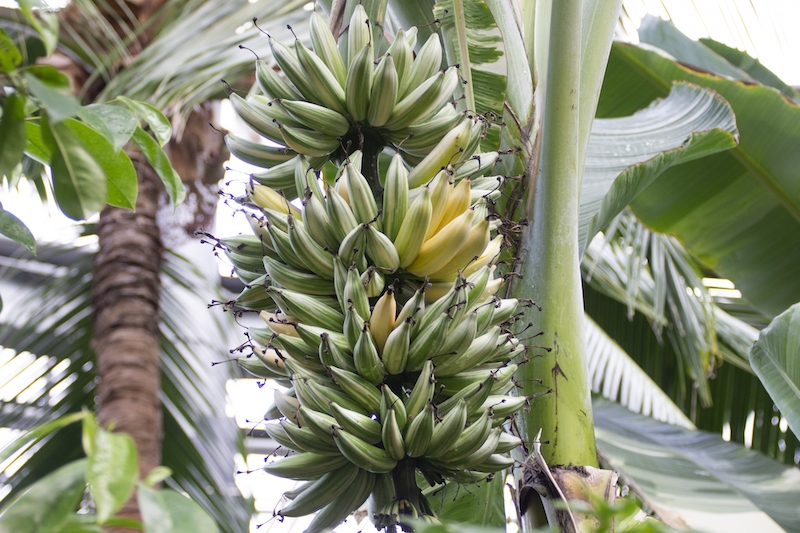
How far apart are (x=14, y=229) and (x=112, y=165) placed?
0.12 meters

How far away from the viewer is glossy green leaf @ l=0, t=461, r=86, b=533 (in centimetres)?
32

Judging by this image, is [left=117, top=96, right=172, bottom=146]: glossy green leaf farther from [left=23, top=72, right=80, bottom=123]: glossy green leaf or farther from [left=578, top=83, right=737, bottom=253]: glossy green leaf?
[left=578, top=83, right=737, bottom=253]: glossy green leaf

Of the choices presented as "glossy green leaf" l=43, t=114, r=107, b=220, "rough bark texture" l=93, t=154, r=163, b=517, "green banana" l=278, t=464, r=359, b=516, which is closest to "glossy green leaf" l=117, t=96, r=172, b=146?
"glossy green leaf" l=43, t=114, r=107, b=220

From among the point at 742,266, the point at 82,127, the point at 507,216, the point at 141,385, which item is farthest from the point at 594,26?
the point at 141,385

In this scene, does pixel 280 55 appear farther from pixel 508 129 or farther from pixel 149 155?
pixel 508 129

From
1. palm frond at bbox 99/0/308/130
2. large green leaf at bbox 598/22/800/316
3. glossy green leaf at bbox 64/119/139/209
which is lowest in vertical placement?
glossy green leaf at bbox 64/119/139/209

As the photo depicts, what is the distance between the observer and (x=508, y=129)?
1.04 metres

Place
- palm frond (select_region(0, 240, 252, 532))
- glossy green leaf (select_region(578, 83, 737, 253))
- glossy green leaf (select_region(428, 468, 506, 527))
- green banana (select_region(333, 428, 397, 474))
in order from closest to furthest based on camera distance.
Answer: green banana (select_region(333, 428, 397, 474))
glossy green leaf (select_region(428, 468, 506, 527))
glossy green leaf (select_region(578, 83, 737, 253))
palm frond (select_region(0, 240, 252, 532))

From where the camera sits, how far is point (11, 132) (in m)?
0.42

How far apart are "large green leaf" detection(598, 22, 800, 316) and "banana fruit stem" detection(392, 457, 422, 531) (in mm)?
1445

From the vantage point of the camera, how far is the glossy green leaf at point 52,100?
13.2 inches

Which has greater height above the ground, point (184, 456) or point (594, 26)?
point (594, 26)

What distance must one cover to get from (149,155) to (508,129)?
0.56 metres

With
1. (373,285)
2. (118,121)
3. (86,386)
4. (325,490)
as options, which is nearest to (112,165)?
(118,121)
